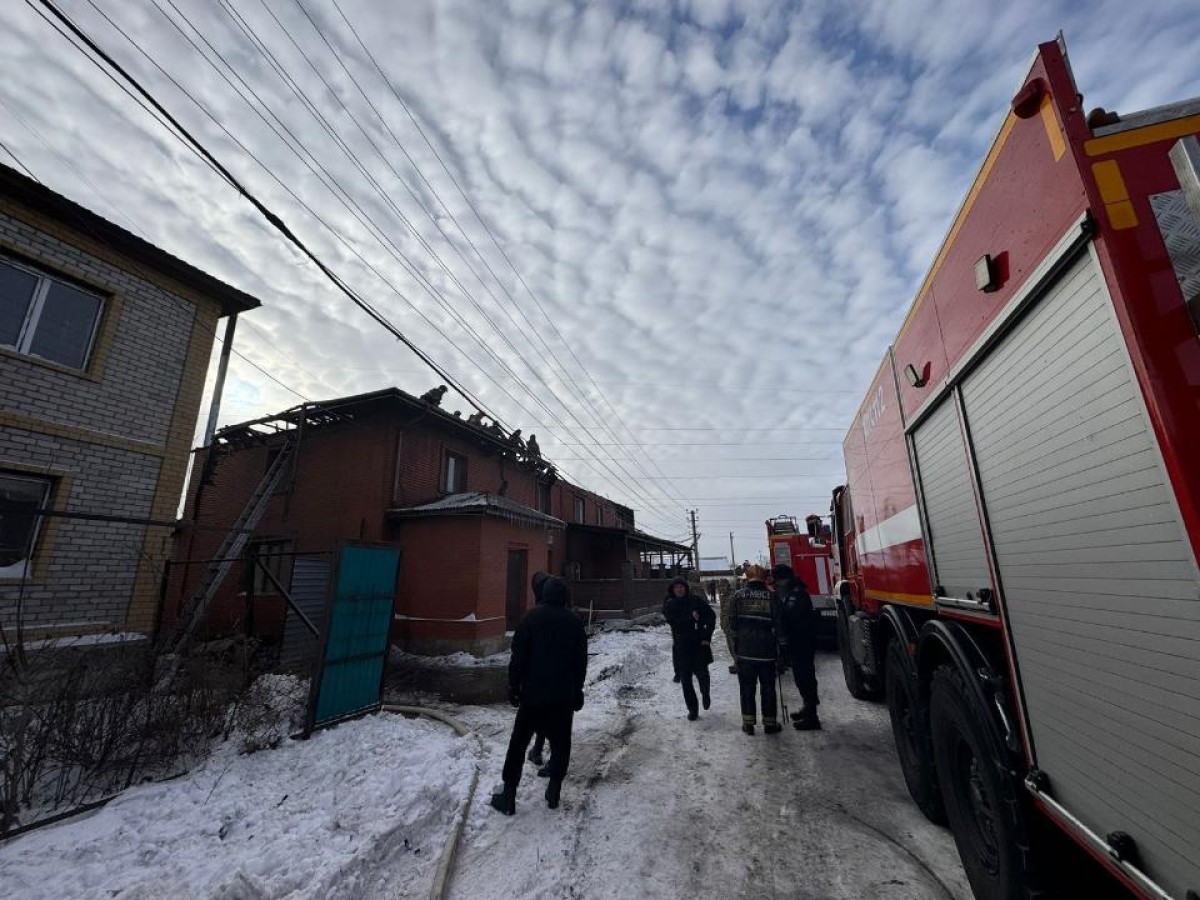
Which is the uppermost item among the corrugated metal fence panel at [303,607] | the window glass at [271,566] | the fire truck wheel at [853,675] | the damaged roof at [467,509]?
the damaged roof at [467,509]

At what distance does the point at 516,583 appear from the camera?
14594mm

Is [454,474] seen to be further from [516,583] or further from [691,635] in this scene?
[691,635]

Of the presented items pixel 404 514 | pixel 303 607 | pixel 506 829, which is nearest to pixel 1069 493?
pixel 506 829

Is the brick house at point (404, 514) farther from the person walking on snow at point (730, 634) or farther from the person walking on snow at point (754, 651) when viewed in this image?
the person walking on snow at point (754, 651)

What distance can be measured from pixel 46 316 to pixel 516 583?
426 inches

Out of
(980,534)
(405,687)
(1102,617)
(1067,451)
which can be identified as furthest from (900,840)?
(405,687)

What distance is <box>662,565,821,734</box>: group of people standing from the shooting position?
5637mm

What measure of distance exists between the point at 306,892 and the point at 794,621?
17.0 feet

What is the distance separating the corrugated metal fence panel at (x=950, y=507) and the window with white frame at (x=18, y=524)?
30.2ft

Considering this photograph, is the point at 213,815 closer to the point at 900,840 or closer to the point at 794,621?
the point at 900,840

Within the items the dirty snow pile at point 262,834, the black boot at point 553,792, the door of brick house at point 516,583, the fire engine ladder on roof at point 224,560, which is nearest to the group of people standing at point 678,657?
the black boot at point 553,792

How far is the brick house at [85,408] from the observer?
6.39 metres

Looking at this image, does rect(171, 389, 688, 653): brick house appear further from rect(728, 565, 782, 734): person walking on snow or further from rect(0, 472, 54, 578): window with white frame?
rect(728, 565, 782, 734): person walking on snow

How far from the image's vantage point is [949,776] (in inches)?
117
